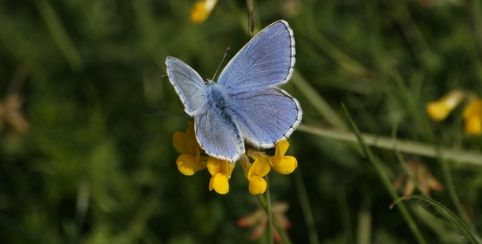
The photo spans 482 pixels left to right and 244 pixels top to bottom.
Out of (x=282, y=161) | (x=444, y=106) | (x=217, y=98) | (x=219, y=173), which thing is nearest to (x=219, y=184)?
(x=219, y=173)

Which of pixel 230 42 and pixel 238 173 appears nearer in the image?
pixel 238 173

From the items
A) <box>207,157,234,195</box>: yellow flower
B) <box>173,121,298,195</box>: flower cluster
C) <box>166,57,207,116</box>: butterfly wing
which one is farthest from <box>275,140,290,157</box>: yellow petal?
<box>166,57,207,116</box>: butterfly wing

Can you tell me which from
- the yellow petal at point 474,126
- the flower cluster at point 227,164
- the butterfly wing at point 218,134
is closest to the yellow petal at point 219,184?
the flower cluster at point 227,164

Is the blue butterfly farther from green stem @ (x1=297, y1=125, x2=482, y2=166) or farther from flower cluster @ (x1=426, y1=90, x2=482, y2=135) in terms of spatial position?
flower cluster @ (x1=426, y1=90, x2=482, y2=135)

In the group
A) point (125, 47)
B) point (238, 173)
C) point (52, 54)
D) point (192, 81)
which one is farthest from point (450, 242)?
point (52, 54)

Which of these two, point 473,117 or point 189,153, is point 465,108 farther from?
point 189,153

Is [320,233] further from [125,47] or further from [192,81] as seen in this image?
[125,47]

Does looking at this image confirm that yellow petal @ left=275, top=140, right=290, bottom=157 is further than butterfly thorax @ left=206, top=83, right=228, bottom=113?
No

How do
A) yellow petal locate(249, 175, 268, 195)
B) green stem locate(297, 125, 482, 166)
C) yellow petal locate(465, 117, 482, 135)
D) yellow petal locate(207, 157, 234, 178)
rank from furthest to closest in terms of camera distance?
yellow petal locate(465, 117, 482, 135), green stem locate(297, 125, 482, 166), yellow petal locate(207, 157, 234, 178), yellow petal locate(249, 175, 268, 195)

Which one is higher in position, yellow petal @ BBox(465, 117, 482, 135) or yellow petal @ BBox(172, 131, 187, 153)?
yellow petal @ BBox(172, 131, 187, 153)
